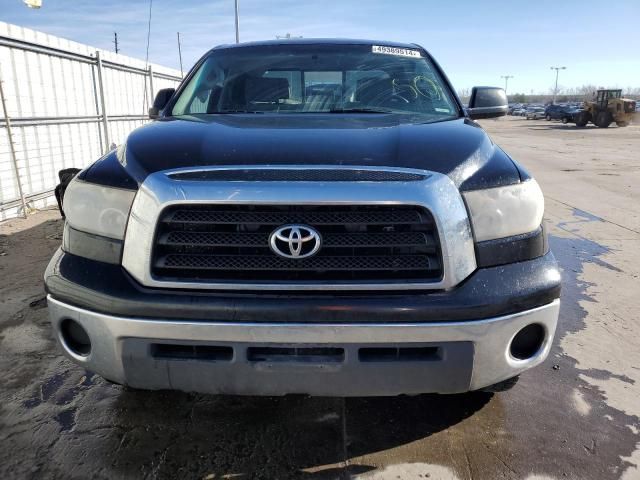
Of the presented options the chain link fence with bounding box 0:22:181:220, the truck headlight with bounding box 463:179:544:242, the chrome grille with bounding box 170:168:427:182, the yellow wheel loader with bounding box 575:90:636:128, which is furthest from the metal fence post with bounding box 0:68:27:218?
the yellow wheel loader with bounding box 575:90:636:128

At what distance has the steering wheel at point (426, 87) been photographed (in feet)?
10.6

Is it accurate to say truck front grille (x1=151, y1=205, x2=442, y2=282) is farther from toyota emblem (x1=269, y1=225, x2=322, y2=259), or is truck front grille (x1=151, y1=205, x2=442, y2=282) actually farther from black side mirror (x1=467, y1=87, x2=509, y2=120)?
black side mirror (x1=467, y1=87, x2=509, y2=120)

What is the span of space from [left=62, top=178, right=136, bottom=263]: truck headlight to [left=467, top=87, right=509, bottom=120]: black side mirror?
2591 millimetres

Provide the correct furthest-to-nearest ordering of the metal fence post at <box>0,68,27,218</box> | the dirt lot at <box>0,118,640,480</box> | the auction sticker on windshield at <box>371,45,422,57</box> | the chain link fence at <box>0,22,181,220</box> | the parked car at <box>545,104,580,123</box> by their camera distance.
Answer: the parked car at <box>545,104,580,123</box>
the chain link fence at <box>0,22,181,220</box>
the metal fence post at <box>0,68,27,218</box>
the auction sticker on windshield at <box>371,45,422,57</box>
the dirt lot at <box>0,118,640,480</box>

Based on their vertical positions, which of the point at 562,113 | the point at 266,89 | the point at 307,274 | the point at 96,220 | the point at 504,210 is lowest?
the point at 562,113

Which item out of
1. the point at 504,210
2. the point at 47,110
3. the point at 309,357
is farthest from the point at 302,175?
the point at 47,110

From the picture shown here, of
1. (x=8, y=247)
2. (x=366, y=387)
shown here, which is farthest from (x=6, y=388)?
(x=8, y=247)

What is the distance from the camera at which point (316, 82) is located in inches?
129

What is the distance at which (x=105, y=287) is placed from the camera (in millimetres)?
1922

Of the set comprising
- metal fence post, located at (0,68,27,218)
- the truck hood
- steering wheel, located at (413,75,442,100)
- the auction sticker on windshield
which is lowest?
metal fence post, located at (0,68,27,218)

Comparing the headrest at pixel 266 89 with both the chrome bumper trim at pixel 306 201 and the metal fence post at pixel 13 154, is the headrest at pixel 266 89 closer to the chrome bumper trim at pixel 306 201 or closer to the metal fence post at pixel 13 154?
the chrome bumper trim at pixel 306 201

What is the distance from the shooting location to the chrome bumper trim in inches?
71.6

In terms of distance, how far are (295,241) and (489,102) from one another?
251cm

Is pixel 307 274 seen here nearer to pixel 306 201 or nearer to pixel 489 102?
pixel 306 201
